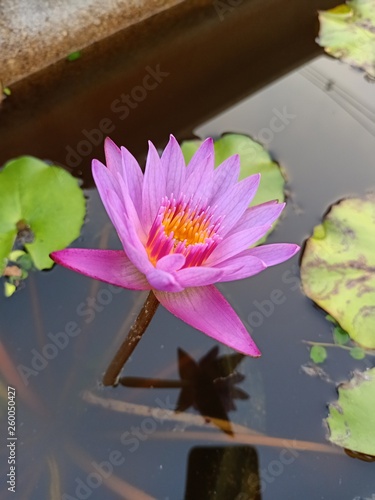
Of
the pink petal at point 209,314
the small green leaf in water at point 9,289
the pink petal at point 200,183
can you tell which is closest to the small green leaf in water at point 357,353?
the pink petal at point 209,314

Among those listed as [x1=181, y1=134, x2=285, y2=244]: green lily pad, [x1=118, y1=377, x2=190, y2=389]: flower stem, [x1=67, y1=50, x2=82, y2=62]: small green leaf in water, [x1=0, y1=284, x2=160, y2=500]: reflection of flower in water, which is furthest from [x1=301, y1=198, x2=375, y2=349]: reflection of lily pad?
[x1=67, y1=50, x2=82, y2=62]: small green leaf in water

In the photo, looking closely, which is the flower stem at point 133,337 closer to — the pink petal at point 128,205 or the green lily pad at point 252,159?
the pink petal at point 128,205

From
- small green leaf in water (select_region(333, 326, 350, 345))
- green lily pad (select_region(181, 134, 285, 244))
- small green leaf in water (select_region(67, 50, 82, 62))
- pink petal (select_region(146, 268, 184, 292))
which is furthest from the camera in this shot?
small green leaf in water (select_region(67, 50, 82, 62))

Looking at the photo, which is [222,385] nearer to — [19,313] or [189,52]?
[19,313]

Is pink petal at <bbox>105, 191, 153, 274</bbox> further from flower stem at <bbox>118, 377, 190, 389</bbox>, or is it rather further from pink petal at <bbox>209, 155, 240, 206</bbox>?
flower stem at <bbox>118, 377, 190, 389</bbox>

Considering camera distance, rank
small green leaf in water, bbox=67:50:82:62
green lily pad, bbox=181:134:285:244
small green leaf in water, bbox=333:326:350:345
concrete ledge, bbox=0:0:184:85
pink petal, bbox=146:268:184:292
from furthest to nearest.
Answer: small green leaf in water, bbox=67:50:82:62, concrete ledge, bbox=0:0:184:85, green lily pad, bbox=181:134:285:244, small green leaf in water, bbox=333:326:350:345, pink petal, bbox=146:268:184:292

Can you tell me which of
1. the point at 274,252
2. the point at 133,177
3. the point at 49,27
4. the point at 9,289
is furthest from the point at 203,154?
the point at 49,27

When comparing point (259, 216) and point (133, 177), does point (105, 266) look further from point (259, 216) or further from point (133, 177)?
point (259, 216)
